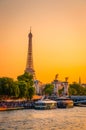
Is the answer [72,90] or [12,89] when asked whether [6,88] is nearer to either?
[12,89]

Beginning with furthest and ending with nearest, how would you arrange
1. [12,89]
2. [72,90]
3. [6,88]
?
[72,90]
[12,89]
[6,88]

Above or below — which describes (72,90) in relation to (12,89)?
above

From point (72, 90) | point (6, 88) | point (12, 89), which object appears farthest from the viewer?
point (72, 90)

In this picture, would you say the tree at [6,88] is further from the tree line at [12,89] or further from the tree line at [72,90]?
the tree line at [72,90]

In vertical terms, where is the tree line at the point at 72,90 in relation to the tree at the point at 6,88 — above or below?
above

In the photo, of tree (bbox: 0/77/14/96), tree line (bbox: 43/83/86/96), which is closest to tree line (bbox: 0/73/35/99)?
tree (bbox: 0/77/14/96)

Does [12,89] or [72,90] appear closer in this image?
[12,89]

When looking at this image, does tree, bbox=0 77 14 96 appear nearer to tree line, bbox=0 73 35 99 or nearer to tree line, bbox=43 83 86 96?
tree line, bbox=0 73 35 99

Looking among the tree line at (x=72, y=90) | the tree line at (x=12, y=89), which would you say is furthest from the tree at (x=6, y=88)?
the tree line at (x=72, y=90)

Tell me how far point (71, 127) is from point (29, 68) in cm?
8801

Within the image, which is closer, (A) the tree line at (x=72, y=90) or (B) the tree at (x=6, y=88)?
(B) the tree at (x=6, y=88)

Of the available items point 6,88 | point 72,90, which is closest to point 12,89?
point 6,88

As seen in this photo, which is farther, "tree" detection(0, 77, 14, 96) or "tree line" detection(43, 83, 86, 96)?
"tree line" detection(43, 83, 86, 96)

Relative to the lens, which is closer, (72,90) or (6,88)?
(6,88)
